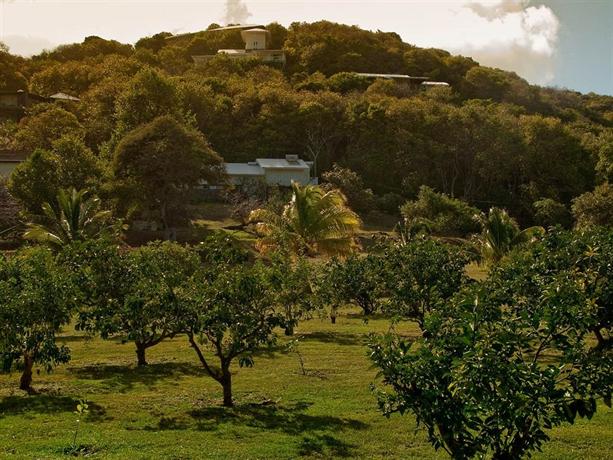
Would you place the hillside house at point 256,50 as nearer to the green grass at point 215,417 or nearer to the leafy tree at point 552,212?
the leafy tree at point 552,212

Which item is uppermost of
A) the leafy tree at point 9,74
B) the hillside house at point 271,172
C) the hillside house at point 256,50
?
the hillside house at point 256,50

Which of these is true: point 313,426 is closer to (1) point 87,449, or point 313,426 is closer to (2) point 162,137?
(1) point 87,449

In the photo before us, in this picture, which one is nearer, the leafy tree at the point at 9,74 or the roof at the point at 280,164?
the roof at the point at 280,164

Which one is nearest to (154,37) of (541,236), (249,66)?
(249,66)

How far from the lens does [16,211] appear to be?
3541 centimetres

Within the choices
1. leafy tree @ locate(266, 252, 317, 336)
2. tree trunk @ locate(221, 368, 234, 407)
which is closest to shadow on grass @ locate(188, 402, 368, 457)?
tree trunk @ locate(221, 368, 234, 407)

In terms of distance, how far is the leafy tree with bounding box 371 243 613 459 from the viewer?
6.03m

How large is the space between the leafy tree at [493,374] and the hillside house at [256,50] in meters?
85.3

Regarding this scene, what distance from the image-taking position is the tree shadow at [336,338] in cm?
1978

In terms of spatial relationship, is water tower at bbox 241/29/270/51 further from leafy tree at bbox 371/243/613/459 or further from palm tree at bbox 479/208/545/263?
leafy tree at bbox 371/243/613/459

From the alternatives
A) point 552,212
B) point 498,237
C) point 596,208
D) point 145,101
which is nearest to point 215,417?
point 498,237

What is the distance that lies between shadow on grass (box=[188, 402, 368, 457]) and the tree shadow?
6.91 metres

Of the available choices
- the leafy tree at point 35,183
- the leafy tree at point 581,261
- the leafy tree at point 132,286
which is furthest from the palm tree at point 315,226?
the leafy tree at point 35,183

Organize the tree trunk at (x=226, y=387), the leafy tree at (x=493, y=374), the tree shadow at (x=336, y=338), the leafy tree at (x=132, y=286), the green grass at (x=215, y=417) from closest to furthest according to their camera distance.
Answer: the leafy tree at (x=493, y=374)
the green grass at (x=215, y=417)
the leafy tree at (x=132, y=286)
the tree trunk at (x=226, y=387)
the tree shadow at (x=336, y=338)
